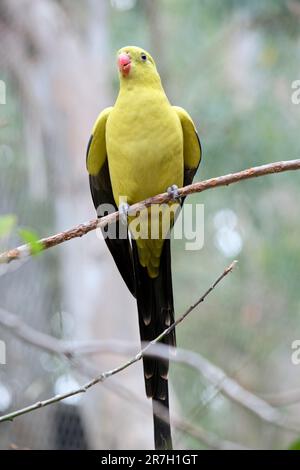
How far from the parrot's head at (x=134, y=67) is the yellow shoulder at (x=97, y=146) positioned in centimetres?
14

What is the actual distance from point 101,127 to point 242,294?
11.2 feet

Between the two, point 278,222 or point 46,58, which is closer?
point 46,58

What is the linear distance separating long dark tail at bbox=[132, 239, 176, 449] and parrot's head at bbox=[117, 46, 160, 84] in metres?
0.59

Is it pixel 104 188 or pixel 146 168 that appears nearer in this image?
pixel 146 168

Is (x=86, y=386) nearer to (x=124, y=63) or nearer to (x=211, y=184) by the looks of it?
(x=211, y=184)

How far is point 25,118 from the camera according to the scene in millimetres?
4680

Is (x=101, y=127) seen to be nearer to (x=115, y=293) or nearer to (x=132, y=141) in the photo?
(x=132, y=141)

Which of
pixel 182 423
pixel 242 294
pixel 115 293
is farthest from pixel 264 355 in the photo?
pixel 182 423

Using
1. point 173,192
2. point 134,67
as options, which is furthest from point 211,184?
point 134,67

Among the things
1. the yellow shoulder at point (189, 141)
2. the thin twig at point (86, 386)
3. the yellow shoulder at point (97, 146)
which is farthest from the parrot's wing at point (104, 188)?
the thin twig at point (86, 386)

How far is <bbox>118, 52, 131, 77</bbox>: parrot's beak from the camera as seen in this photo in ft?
8.46

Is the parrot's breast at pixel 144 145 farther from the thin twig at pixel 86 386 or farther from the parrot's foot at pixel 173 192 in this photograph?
the thin twig at pixel 86 386

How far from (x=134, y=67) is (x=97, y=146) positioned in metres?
0.32

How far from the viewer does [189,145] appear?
266cm
